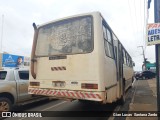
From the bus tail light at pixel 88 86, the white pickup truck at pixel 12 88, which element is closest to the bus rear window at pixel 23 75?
the white pickup truck at pixel 12 88

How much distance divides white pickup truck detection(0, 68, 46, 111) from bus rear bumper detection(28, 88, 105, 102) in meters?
0.94

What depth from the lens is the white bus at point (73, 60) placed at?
562 centimetres

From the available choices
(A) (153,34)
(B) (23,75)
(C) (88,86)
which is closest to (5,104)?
(B) (23,75)

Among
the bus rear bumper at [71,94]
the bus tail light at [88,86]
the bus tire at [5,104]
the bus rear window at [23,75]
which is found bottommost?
the bus tire at [5,104]

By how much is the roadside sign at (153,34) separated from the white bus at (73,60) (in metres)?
1.31

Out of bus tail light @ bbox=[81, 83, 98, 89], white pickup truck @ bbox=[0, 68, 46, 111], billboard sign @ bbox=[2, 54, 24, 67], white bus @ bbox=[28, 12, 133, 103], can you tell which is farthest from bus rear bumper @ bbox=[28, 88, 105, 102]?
billboard sign @ bbox=[2, 54, 24, 67]

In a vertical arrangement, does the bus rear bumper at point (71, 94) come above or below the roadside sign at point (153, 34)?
below

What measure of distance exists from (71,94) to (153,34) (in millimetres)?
2798

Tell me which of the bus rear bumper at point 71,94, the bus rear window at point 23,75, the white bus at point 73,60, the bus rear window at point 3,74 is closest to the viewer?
the bus rear bumper at point 71,94

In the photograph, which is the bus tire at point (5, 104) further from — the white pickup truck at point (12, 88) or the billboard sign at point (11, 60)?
the billboard sign at point (11, 60)

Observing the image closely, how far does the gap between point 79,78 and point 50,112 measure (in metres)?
2.87

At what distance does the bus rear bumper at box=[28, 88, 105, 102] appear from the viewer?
543cm

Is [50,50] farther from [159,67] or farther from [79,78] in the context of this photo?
[159,67]

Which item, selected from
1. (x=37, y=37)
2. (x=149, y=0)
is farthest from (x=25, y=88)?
(x=149, y=0)
